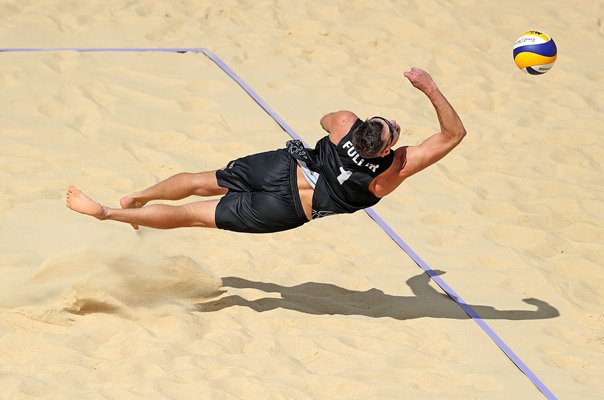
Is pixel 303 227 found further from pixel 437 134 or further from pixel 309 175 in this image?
pixel 437 134

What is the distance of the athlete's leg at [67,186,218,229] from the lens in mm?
4742

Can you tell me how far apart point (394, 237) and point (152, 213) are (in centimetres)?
178

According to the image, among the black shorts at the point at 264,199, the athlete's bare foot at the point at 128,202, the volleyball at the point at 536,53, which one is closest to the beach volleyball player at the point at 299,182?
the black shorts at the point at 264,199

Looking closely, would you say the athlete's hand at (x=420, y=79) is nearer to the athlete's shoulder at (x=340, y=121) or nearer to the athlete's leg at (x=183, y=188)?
the athlete's shoulder at (x=340, y=121)

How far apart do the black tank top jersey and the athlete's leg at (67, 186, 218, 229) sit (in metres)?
0.53

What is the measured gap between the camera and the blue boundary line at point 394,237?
15.7 ft

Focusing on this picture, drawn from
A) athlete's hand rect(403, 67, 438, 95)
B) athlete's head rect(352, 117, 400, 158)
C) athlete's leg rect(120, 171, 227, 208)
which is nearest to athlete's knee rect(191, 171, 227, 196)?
athlete's leg rect(120, 171, 227, 208)

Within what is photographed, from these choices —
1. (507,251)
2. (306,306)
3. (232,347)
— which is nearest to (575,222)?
(507,251)

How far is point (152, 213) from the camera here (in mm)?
4844

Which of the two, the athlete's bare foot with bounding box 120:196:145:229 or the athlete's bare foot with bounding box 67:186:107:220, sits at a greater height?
the athlete's bare foot with bounding box 67:186:107:220

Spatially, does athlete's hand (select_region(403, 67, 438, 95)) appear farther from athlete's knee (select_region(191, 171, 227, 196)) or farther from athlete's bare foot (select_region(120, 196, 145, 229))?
athlete's bare foot (select_region(120, 196, 145, 229))

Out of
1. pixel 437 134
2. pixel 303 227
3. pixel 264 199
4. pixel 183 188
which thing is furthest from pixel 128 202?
pixel 437 134

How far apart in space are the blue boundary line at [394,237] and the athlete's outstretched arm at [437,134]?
0.95 m

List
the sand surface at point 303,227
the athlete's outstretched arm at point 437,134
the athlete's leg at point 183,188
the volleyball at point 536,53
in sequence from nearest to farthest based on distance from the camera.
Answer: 1. the sand surface at point 303,227
2. the athlete's outstretched arm at point 437,134
3. the athlete's leg at point 183,188
4. the volleyball at point 536,53
